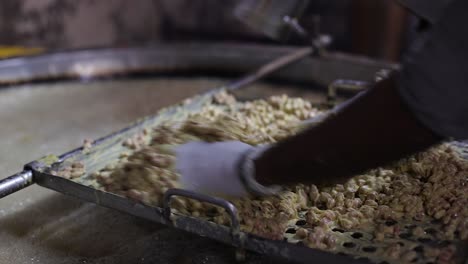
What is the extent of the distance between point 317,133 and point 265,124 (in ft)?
2.11

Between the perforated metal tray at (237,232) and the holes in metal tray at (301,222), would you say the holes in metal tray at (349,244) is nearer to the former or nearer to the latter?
the perforated metal tray at (237,232)

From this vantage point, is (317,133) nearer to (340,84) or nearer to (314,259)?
(314,259)

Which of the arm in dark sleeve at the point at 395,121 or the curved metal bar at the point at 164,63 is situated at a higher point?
the arm in dark sleeve at the point at 395,121

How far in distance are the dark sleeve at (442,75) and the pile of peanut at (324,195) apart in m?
0.29

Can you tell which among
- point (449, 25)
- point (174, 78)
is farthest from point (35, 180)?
point (174, 78)

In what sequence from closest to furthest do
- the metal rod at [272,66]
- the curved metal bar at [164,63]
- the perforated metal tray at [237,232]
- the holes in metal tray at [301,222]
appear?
1. the perforated metal tray at [237,232]
2. the holes in metal tray at [301,222]
3. the metal rod at [272,66]
4. the curved metal bar at [164,63]

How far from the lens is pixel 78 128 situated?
2219 millimetres

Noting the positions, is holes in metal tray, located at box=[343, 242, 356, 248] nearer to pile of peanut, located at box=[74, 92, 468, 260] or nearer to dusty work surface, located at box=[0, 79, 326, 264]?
pile of peanut, located at box=[74, 92, 468, 260]

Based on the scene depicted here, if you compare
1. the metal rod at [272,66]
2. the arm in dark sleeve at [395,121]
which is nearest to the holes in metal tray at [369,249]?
the arm in dark sleeve at [395,121]

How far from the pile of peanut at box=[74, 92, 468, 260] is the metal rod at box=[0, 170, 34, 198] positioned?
0.18m

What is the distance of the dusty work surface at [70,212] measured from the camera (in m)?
1.35

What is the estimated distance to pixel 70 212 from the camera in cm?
157

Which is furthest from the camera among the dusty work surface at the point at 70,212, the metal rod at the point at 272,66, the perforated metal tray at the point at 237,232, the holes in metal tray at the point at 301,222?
the metal rod at the point at 272,66

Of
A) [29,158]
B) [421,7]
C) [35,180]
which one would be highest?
[421,7]
